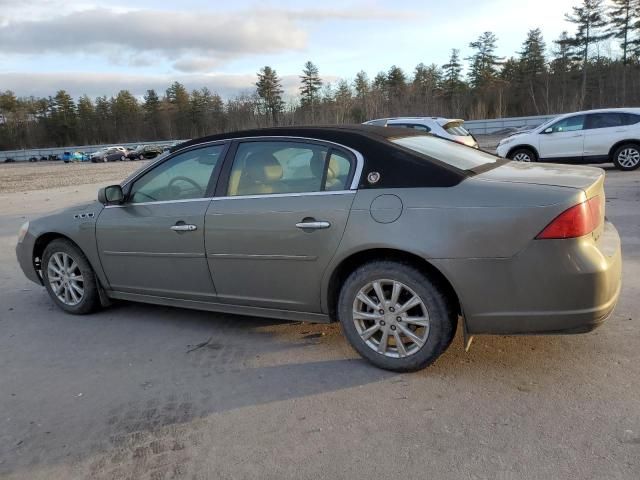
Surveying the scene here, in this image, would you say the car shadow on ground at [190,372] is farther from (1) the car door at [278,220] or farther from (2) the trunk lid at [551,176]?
(2) the trunk lid at [551,176]

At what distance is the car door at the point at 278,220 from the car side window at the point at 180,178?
0.20m

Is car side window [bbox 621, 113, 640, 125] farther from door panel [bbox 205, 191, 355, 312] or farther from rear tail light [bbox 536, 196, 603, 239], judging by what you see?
door panel [bbox 205, 191, 355, 312]

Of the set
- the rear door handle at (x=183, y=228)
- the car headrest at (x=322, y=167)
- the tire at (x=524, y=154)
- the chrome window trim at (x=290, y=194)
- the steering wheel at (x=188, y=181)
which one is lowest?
the tire at (x=524, y=154)

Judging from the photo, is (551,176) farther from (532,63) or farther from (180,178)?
(532,63)

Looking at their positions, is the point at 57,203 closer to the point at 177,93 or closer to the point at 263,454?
the point at 263,454

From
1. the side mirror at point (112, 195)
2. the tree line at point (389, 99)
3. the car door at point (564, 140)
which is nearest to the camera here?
the side mirror at point (112, 195)

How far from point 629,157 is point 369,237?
12.7 meters

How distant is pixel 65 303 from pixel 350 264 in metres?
2.99

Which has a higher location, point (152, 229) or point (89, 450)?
point (152, 229)

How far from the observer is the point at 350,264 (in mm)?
3514

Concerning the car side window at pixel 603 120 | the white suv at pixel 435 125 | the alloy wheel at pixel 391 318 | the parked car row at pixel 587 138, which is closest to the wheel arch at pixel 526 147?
the parked car row at pixel 587 138

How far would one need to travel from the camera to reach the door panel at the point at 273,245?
3475 millimetres

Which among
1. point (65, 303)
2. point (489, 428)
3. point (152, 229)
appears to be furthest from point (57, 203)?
point (489, 428)

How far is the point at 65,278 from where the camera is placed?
4.90m
